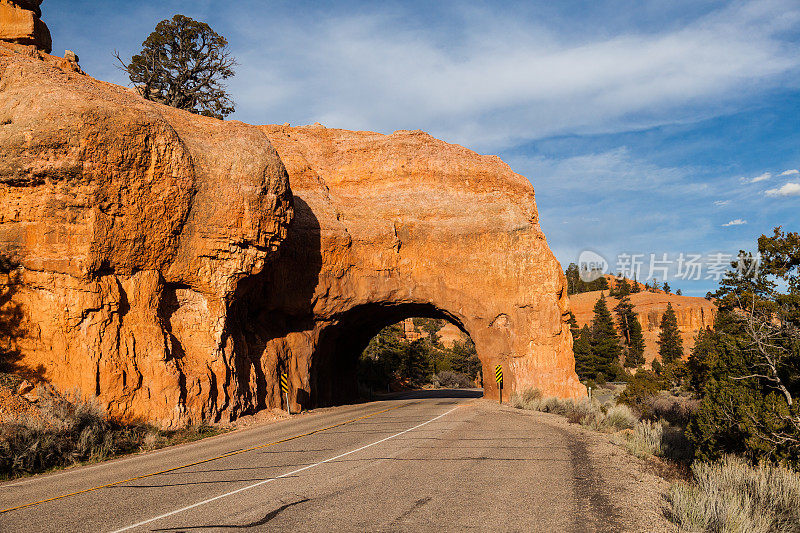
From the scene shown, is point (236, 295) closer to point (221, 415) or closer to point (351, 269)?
point (221, 415)

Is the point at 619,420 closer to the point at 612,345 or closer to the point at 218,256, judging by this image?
the point at 218,256

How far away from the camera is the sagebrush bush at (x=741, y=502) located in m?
5.98

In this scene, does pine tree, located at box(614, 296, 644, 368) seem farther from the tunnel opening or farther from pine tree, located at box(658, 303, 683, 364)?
the tunnel opening

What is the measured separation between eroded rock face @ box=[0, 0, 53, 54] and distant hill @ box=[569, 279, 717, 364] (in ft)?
306

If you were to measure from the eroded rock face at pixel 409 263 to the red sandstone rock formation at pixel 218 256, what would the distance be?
105mm

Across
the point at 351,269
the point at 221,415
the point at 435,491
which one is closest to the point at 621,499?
the point at 435,491

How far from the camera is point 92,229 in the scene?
16438mm

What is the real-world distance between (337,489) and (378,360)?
41.3 metres

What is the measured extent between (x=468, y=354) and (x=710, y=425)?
197 feet

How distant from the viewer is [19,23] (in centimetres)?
2016

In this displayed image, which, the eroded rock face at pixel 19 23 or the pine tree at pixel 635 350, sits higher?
the eroded rock face at pixel 19 23

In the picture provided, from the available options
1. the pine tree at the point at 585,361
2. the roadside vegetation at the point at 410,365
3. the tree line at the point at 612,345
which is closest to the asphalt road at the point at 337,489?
the roadside vegetation at the point at 410,365

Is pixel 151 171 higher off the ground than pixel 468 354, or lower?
higher

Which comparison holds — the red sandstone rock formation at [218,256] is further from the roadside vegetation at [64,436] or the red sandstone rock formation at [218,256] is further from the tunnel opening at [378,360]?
the roadside vegetation at [64,436]
